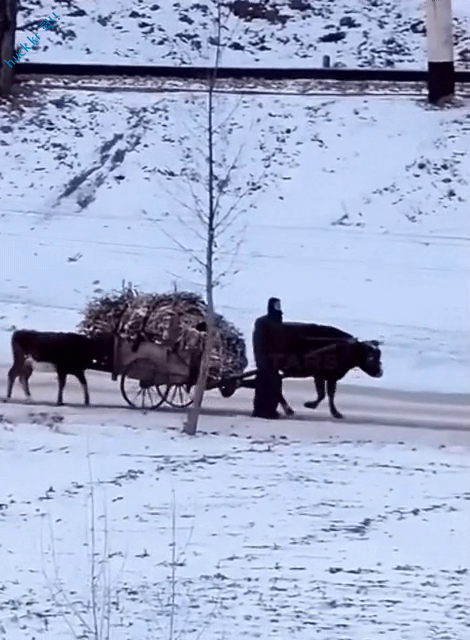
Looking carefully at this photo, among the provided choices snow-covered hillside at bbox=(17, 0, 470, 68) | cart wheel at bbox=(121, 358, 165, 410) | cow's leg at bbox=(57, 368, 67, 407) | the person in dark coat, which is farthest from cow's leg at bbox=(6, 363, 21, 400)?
snow-covered hillside at bbox=(17, 0, 470, 68)

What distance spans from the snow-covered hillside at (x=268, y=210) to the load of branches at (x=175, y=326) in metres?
3.21

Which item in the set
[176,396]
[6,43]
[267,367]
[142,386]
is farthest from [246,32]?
[267,367]

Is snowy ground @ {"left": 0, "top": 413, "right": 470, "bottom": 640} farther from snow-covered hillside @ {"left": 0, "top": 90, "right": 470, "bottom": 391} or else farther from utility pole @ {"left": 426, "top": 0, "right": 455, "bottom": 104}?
utility pole @ {"left": 426, "top": 0, "right": 455, "bottom": 104}

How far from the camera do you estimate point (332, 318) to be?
73.8ft

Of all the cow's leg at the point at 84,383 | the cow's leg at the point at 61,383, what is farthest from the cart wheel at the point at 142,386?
the cow's leg at the point at 61,383

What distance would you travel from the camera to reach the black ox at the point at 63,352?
17.2 metres

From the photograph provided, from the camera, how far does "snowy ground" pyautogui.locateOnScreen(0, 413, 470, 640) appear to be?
9086mm

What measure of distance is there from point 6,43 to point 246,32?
7278mm

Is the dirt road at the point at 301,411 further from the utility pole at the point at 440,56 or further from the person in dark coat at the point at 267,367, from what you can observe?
the utility pole at the point at 440,56

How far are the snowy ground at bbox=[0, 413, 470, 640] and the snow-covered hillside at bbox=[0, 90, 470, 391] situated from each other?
5657mm

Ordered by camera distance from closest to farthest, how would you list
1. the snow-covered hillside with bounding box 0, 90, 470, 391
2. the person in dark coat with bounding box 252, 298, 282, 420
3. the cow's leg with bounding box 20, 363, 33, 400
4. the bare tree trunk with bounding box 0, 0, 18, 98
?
the person in dark coat with bounding box 252, 298, 282, 420 → the cow's leg with bounding box 20, 363, 33, 400 → the snow-covered hillside with bounding box 0, 90, 470, 391 → the bare tree trunk with bounding box 0, 0, 18, 98

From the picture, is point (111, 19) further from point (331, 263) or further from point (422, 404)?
point (422, 404)

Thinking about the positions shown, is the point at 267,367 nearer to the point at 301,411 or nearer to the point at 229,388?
the point at 229,388

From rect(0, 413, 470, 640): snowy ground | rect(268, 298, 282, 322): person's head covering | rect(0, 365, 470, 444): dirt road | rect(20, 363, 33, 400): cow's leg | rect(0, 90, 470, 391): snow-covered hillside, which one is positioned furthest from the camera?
rect(0, 90, 470, 391): snow-covered hillside
